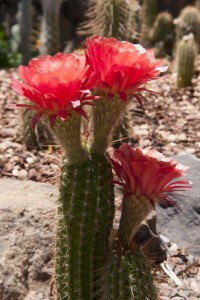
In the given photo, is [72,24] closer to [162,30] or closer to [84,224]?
[162,30]

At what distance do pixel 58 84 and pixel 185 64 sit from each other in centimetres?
419

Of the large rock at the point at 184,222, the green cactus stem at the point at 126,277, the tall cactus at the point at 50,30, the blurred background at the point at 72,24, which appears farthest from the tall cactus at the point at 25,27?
the green cactus stem at the point at 126,277

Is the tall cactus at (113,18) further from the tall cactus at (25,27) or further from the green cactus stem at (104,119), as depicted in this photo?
the green cactus stem at (104,119)

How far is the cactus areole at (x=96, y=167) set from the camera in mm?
1844

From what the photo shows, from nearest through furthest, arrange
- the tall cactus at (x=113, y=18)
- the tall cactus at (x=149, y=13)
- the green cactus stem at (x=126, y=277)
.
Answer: the green cactus stem at (x=126, y=277)
the tall cactus at (x=113, y=18)
the tall cactus at (x=149, y=13)

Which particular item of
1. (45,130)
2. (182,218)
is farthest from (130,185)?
(45,130)

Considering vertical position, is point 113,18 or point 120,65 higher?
point 113,18

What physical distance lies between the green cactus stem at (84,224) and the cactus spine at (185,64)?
3.90 m

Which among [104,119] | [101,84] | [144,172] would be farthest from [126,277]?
[101,84]

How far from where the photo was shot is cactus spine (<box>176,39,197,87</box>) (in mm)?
5770

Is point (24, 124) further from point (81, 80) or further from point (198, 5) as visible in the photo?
point (198, 5)

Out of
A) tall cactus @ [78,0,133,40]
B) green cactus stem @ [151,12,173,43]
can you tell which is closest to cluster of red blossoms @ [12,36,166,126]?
tall cactus @ [78,0,133,40]

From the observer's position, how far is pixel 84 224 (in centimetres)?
200

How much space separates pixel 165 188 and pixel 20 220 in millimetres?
984
